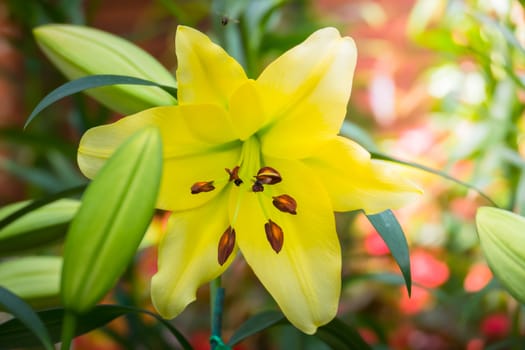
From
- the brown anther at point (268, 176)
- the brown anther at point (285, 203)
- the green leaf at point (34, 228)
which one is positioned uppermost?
the brown anther at point (268, 176)

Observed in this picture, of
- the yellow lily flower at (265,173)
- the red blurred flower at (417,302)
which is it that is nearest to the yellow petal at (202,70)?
the yellow lily flower at (265,173)

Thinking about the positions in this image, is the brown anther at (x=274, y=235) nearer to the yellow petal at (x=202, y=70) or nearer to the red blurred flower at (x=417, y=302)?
the yellow petal at (x=202, y=70)

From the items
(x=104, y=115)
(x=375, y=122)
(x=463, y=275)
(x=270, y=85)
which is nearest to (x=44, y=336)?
(x=270, y=85)

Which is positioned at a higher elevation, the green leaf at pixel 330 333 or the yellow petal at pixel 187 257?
the yellow petal at pixel 187 257

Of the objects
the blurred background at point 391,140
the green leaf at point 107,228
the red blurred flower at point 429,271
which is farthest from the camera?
the red blurred flower at point 429,271

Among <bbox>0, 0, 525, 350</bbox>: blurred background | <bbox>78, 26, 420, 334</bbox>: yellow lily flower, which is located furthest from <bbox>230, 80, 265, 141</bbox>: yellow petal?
<bbox>0, 0, 525, 350</bbox>: blurred background
